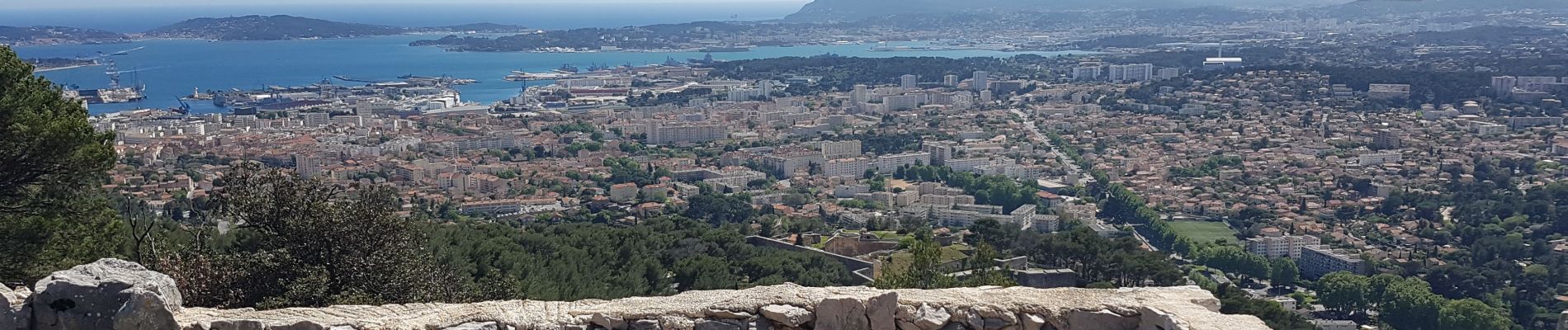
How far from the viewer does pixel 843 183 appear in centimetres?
3016

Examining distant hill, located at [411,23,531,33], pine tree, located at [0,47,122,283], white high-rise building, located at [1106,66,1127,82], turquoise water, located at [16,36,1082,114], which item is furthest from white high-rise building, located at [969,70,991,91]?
distant hill, located at [411,23,531,33]

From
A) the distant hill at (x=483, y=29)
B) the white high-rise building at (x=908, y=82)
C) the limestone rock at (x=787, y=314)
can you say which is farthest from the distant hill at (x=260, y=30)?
the limestone rock at (x=787, y=314)

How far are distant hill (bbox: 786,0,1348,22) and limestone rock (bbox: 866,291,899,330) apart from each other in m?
117

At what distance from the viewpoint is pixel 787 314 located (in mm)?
4453

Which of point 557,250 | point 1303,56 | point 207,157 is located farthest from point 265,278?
point 1303,56

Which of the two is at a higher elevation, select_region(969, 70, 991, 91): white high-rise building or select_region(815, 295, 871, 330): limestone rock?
select_region(815, 295, 871, 330): limestone rock

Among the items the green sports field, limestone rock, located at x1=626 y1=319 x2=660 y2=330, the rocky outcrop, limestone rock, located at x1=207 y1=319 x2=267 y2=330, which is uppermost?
the rocky outcrop

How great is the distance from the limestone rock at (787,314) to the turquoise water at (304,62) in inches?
1921

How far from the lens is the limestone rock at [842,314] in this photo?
14.6 ft

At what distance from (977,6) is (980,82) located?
79595mm

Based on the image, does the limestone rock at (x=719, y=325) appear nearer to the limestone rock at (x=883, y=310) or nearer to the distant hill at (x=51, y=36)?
the limestone rock at (x=883, y=310)

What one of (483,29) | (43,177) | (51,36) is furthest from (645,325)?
(483,29)

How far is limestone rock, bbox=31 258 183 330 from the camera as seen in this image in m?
4.08

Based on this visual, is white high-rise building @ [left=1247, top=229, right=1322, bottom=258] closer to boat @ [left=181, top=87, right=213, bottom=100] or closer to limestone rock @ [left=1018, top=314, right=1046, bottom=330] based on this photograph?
limestone rock @ [left=1018, top=314, right=1046, bottom=330]
